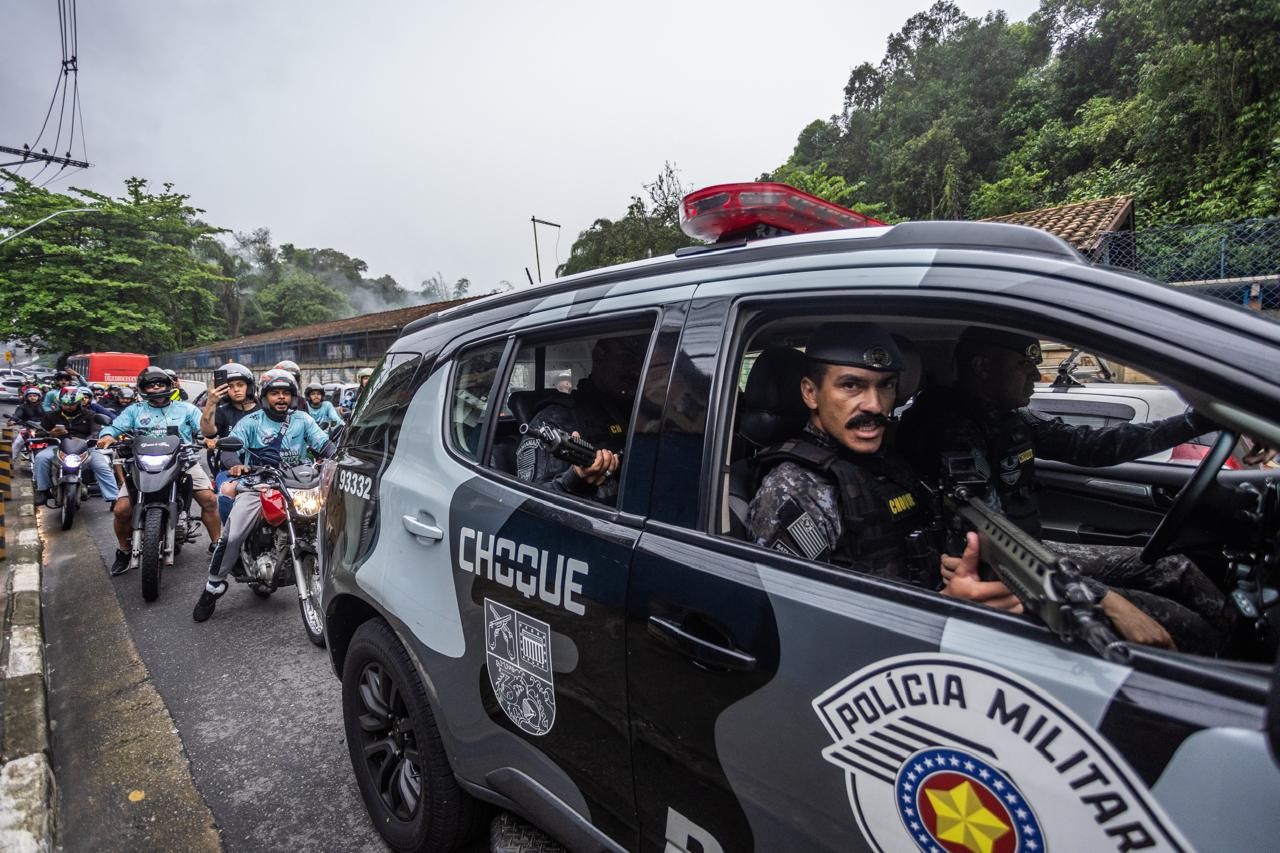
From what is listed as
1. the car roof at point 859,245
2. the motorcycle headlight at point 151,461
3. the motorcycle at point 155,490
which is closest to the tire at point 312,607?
the motorcycle at point 155,490

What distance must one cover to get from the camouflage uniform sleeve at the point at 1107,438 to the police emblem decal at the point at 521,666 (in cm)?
211

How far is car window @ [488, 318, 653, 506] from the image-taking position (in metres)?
2.16

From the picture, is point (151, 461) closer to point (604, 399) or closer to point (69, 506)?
point (69, 506)

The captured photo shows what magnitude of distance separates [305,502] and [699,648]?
150 inches

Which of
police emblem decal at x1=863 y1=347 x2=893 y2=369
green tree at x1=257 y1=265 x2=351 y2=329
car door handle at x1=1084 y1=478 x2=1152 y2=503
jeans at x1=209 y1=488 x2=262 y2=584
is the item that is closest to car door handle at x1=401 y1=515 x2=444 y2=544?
police emblem decal at x1=863 y1=347 x2=893 y2=369

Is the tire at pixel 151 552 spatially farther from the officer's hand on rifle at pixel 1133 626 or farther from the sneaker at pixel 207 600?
the officer's hand on rifle at pixel 1133 626

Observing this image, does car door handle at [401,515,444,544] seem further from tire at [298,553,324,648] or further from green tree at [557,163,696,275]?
green tree at [557,163,696,275]

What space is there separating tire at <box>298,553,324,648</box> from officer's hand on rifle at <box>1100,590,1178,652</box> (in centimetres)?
395

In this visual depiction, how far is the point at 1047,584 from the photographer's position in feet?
3.00

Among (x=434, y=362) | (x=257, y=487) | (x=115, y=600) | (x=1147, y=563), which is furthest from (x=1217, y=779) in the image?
(x=115, y=600)

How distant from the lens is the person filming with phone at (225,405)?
4895mm

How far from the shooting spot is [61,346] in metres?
28.7

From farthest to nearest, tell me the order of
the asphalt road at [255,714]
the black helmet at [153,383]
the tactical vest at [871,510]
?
1. the black helmet at [153,383]
2. the asphalt road at [255,714]
3. the tactical vest at [871,510]

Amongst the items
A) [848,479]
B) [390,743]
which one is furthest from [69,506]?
[848,479]
